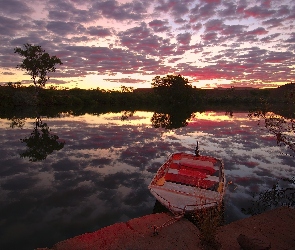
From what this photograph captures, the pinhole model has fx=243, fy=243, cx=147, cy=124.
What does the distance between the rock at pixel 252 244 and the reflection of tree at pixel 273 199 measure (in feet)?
14.7

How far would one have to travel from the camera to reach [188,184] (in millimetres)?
12109

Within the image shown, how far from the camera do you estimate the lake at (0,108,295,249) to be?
426 inches

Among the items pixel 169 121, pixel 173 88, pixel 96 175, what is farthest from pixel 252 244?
→ pixel 173 88

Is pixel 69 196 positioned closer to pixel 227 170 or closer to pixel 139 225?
pixel 139 225

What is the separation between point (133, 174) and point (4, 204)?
7.75m

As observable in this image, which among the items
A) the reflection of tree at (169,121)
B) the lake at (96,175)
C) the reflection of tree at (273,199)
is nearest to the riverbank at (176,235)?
the lake at (96,175)

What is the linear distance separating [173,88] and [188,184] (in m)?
105

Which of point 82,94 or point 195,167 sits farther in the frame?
point 82,94

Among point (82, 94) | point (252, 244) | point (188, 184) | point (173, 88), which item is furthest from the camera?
point (173, 88)

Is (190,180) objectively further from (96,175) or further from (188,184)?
(96,175)

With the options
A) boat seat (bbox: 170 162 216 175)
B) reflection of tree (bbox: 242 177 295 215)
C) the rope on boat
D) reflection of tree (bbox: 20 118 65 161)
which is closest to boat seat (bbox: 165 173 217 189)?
boat seat (bbox: 170 162 216 175)

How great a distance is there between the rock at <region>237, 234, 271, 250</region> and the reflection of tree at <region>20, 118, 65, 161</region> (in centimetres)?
1667

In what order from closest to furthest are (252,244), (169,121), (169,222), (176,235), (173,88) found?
1. (252,244)
2. (176,235)
3. (169,222)
4. (169,121)
5. (173,88)

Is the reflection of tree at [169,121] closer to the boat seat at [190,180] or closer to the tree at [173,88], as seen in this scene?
the boat seat at [190,180]
